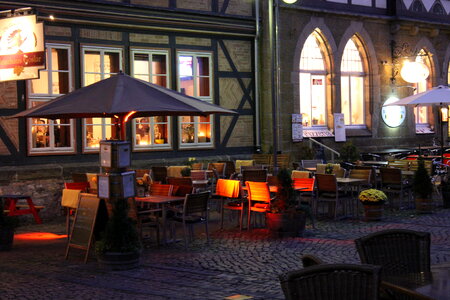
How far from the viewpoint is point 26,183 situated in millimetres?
14594

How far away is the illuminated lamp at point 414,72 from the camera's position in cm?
2239

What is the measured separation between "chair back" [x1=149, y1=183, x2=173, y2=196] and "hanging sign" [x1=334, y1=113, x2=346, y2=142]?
10.8m

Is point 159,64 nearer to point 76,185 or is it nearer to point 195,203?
point 76,185

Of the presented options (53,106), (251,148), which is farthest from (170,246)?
(251,148)

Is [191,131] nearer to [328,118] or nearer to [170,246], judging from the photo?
[328,118]

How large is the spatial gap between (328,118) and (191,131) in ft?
18.1

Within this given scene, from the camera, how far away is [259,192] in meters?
11.8

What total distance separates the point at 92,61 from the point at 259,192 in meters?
6.28

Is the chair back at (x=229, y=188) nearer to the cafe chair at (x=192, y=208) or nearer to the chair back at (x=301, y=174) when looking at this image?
the cafe chair at (x=192, y=208)

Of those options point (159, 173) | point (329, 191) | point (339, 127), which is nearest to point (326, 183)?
point (329, 191)

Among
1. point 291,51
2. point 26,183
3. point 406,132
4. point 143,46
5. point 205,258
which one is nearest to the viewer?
point 205,258

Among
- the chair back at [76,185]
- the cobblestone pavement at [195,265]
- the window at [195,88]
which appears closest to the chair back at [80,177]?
the chair back at [76,185]

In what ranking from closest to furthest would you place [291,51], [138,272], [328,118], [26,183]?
[138,272] < [26,183] < [291,51] < [328,118]


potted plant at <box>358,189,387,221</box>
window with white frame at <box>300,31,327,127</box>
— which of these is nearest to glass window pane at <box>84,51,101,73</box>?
potted plant at <box>358,189,387,221</box>
